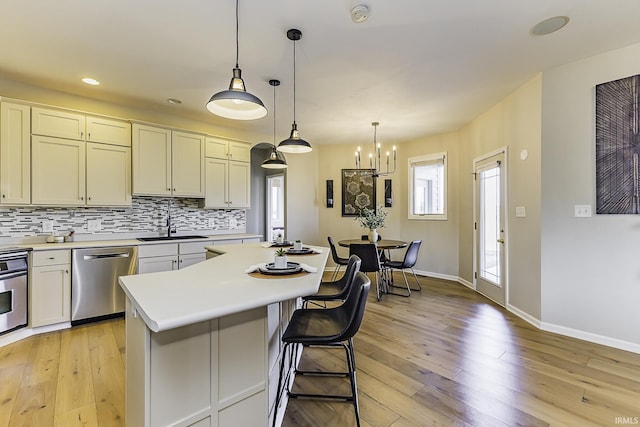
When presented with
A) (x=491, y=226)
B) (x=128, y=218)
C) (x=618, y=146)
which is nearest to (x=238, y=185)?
(x=128, y=218)

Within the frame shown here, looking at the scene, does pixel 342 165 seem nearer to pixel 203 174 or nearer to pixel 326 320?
pixel 203 174

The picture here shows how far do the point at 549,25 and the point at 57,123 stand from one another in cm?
483

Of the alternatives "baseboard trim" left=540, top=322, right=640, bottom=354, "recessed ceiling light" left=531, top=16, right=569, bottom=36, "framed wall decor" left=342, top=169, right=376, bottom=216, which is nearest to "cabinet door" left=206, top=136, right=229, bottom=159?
"framed wall decor" left=342, top=169, right=376, bottom=216

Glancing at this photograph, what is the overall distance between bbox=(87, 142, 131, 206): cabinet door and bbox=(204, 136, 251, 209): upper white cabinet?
1013mm

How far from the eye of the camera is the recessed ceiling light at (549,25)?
84.9 inches

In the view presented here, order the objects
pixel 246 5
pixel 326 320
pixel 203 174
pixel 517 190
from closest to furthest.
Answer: pixel 326 320 < pixel 246 5 < pixel 517 190 < pixel 203 174

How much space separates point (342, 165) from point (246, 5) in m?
4.16

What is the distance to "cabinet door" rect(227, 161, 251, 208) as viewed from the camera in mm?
4570

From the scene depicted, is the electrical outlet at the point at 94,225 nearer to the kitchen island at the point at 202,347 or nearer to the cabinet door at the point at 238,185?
the cabinet door at the point at 238,185

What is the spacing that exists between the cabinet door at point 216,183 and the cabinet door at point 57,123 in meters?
1.50

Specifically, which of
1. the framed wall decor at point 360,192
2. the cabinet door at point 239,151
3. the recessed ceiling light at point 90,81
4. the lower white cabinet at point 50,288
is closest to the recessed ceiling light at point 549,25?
the framed wall decor at point 360,192

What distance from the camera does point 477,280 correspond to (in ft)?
14.7

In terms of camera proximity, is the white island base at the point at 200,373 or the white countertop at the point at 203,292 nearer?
the white countertop at the point at 203,292

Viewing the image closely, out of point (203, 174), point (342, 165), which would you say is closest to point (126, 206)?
point (203, 174)
